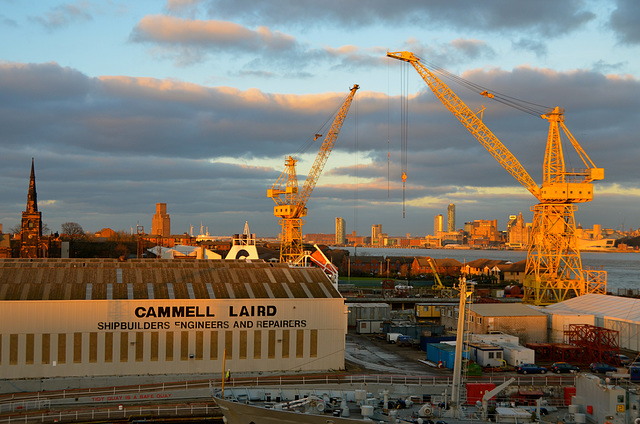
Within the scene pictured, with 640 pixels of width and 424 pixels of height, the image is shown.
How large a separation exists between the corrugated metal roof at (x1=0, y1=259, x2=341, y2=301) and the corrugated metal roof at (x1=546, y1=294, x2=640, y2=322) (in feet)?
117

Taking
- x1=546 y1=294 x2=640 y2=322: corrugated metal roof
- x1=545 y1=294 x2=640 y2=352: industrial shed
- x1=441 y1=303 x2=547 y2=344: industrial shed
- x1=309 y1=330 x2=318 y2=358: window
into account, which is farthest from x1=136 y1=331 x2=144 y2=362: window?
x1=546 y1=294 x2=640 y2=322: corrugated metal roof

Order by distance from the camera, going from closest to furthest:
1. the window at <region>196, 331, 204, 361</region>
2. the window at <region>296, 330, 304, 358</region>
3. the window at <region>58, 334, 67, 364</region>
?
the window at <region>58, 334, 67, 364</region>
the window at <region>196, 331, 204, 361</region>
the window at <region>296, 330, 304, 358</region>

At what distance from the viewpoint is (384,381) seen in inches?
1845

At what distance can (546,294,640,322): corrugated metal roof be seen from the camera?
2677 inches

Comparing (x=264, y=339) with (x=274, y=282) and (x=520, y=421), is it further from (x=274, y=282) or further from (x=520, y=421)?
(x=520, y=421)

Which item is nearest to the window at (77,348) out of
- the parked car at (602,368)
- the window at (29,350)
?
the window at (29,350)

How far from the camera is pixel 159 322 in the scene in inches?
1886

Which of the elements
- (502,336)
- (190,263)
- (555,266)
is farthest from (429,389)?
(555,266)

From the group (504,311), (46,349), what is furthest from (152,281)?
(504,311)

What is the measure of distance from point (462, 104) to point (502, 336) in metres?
45.2

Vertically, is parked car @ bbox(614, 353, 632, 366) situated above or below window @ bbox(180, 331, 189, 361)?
below

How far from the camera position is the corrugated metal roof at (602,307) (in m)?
68.0

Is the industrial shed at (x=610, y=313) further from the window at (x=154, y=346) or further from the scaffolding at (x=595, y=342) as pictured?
the window at (x=154, y=346)

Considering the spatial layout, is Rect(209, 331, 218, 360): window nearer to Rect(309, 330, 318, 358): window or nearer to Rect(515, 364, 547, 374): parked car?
Rect(309, 330, 318, 358): window
